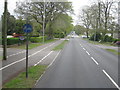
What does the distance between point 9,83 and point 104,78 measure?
15.8ft

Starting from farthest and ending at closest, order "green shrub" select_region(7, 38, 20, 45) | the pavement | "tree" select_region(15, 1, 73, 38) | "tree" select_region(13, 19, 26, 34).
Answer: "tree" select_region(15, 1, 73, 38) → "tree" select_region(13, 19, 26, 34) → "green shrub" select_region(7, 38, 20, 45) → the pavement

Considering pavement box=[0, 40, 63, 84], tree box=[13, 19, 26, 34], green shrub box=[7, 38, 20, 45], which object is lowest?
pavement box=[0, 40, 63, 84]

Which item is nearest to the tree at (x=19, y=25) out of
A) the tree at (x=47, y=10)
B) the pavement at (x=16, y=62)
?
the tree at (x=47, y=10)

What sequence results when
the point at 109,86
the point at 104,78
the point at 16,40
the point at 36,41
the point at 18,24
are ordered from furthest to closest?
the point at 18,24 → the point at 36,41 → the point at 16,40 → the point at 104,78 → the point at 109,86

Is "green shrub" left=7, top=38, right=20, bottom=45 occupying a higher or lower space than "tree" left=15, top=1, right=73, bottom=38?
lower

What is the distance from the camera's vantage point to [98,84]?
858 centimetres

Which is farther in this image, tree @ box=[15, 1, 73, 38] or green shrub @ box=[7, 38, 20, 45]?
tree @ box=[15, 1, 73, 38]

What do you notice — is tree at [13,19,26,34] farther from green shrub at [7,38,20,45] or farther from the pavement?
the pavement

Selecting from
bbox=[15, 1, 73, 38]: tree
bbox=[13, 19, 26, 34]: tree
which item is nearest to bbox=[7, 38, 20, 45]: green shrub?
bbox=[13, 19, 26, 34]: tree

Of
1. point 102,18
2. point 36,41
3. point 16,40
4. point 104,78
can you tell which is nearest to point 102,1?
point 102,18

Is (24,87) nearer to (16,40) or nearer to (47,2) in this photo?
(16,40)

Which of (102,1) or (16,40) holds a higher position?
(102,1)

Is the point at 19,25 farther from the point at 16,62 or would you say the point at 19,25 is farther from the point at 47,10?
the point at 16,62

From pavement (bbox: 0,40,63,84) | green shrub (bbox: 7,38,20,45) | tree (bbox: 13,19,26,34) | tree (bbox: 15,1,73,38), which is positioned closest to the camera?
pavement (bbox: 0,40,63,84)
